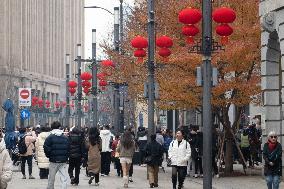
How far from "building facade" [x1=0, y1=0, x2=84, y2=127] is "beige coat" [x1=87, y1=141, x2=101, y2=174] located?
62.9 m

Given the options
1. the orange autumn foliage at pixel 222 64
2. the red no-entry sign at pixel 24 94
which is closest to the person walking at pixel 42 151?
the orange autumn foliage at pixel 222 64

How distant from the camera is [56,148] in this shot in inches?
774

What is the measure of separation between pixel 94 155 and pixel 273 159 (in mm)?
8085

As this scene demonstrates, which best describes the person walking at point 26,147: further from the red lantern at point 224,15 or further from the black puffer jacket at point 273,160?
the red lantern at point 224,15

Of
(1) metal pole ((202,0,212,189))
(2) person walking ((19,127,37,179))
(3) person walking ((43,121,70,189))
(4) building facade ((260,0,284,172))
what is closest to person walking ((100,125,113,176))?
(2) person walking ((19,127,37,179))

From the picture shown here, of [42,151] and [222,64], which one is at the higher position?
[222,64]

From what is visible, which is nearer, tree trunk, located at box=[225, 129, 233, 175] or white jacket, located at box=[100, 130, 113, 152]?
tree trunk, located at box=[225, 129, 233, 175]

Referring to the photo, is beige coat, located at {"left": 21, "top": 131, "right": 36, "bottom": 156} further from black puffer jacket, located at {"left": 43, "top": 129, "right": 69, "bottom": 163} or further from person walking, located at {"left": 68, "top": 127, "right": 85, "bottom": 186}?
black puffer jacket, located at {"left": 43, "top": 129, "right": 69, "bottom": 163}

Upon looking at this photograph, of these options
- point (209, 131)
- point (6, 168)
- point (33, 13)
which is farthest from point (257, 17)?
point (33, 13)

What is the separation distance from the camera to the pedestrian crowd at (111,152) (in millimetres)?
18234

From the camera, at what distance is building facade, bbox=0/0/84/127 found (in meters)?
108

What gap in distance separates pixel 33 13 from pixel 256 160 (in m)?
94.0

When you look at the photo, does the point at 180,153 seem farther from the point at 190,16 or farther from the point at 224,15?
the point at 224,15

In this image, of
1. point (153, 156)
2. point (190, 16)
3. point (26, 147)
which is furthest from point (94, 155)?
point (190, 16)
